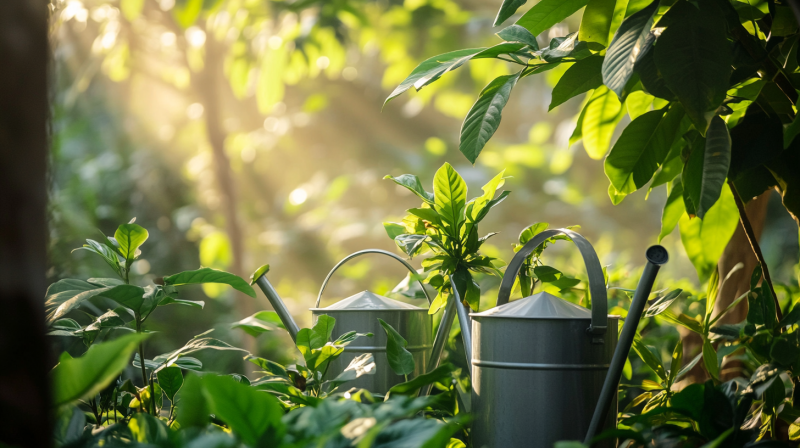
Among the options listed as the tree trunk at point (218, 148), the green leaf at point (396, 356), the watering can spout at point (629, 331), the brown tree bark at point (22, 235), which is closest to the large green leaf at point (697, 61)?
the watering can spout at point (629, 331)

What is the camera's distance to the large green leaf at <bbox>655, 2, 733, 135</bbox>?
1.31ft

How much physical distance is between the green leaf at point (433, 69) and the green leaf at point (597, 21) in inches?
5.0

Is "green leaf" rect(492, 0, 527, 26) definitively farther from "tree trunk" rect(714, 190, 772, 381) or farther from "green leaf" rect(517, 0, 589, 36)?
"tree trunk" rect(714, 190, 772, 381)

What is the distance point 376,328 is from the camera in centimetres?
64

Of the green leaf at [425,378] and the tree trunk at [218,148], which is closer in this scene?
the green leaf at [425,378]

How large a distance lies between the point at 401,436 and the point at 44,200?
26 cm

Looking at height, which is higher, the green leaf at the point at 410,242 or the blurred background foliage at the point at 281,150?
the blurred background foliage at the point at 281,150

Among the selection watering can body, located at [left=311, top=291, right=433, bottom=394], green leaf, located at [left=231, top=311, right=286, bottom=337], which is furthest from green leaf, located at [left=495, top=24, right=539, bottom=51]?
green leaf, located at [left=231, top=311, right=286, bottom=337]

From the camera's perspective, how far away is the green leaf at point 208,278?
0.52m

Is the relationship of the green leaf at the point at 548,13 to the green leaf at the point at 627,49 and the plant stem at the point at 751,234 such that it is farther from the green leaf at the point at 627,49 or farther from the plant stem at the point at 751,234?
the plant stem at the point at 751,234

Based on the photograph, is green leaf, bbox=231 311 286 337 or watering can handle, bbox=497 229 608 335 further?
green leaf, bbox=231 311 286 337

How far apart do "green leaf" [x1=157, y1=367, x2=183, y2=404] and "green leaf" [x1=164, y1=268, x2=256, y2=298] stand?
0.09 metres

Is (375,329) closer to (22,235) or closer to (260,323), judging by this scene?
(260,323)

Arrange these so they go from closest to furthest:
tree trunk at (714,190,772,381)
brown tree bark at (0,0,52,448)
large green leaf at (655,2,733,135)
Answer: brown tree bark at (0,0,52,448), large green leaf at (655,2,733,135), tree trunk at (714,190,772,381)
